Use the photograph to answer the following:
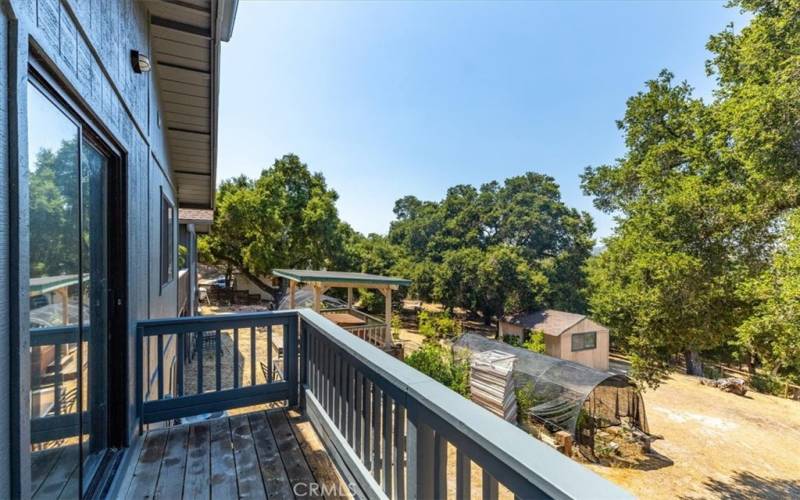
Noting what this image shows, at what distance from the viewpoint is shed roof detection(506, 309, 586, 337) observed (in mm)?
17422

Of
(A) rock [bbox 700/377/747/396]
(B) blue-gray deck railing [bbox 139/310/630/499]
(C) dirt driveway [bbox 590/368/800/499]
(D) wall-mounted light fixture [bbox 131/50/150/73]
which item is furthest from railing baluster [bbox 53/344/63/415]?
(A) rock [bbox 700/377/747/396]

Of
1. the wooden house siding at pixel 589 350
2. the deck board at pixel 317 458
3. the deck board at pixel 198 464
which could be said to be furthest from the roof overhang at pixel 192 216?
the wooden house siding at pixel 589 350

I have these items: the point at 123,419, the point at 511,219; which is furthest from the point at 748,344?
the point at 511,219

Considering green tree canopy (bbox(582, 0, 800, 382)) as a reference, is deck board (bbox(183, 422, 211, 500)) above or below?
below

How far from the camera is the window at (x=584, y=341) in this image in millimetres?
17541

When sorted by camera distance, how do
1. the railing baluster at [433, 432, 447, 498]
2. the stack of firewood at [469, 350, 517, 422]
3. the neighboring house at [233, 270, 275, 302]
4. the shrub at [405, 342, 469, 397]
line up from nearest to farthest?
the railing baluster at [433, 432, 447, 498] < the stack of firewood at [469, 350, 517, 422] < the shrub at [405, 342, 469, 397] < the neighboring house at [233, 270, 275, 302]

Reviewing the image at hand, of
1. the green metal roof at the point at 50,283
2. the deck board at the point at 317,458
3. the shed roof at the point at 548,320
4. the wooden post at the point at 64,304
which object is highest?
the green metal roof at the point at 50,283

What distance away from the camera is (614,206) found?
13.7 meters

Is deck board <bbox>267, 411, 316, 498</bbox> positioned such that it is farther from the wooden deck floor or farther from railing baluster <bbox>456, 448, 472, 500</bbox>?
railing baluster <bbox>456, 448, 472, 500</bbox>

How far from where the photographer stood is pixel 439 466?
1438 mm

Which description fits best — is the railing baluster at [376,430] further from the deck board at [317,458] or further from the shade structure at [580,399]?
the shade structure at [580,399]

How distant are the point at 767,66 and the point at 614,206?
7.91 metres

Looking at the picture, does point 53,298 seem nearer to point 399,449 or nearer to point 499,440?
point 399,449

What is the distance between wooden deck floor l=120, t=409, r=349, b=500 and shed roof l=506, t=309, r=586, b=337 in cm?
1669
